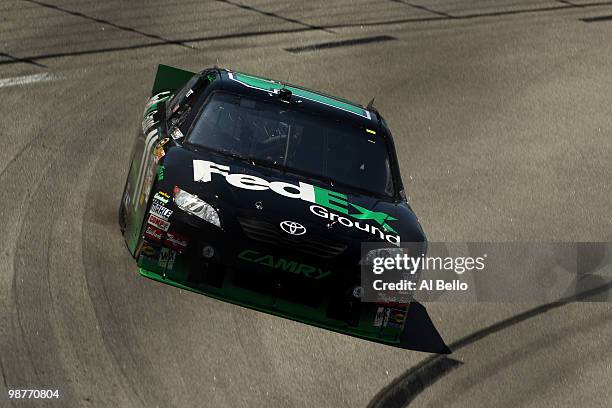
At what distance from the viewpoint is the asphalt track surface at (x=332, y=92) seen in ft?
26.3

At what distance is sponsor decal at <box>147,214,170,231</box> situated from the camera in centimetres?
838

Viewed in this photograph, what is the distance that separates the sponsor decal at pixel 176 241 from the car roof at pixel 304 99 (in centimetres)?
198

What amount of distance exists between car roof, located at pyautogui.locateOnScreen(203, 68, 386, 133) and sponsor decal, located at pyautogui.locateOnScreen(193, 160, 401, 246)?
117 cm

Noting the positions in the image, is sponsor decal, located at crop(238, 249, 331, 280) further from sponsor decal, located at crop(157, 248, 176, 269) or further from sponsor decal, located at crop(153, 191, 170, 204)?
sponsor decal, located at crop(153, 191, 170, 204)

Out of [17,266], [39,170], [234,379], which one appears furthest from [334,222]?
[39,170]

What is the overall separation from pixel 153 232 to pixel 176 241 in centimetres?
20

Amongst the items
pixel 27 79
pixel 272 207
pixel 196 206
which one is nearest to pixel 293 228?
pixel 272 207

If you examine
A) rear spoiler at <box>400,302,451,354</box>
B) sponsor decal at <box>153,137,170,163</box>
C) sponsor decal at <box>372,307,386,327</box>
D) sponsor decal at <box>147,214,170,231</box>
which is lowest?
rear spoiler at <box>400,302,451,354</box>

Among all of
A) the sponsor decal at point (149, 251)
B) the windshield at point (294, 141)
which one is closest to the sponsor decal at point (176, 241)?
the sponsor decal at point (149, 251)

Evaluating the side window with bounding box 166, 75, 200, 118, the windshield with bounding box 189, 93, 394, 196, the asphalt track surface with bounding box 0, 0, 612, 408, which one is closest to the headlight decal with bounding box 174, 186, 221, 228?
the asphalt track surface with bounding box 0, 0, 612, 408

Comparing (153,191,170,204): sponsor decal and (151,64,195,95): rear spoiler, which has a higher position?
(153,191,170,204): sponsor decal

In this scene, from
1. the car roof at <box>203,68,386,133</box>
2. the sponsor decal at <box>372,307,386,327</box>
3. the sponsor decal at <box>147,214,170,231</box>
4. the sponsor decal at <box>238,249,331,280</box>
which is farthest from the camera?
the car roof at <box>203,68,386,133</box>

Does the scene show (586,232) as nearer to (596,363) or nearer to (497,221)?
(497,221)

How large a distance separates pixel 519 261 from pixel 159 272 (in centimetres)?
392
